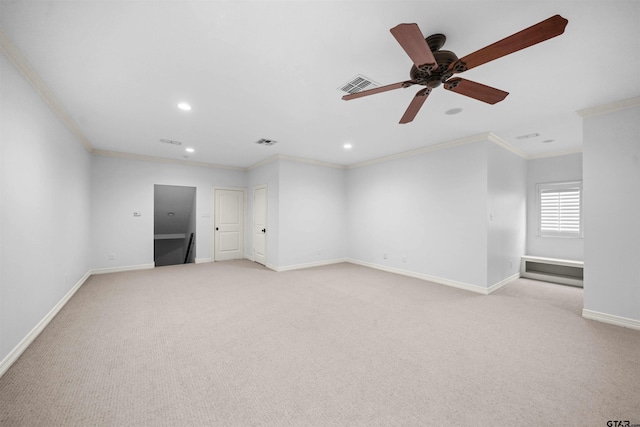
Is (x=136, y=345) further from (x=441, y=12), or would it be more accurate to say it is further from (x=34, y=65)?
(x=441, y=12)

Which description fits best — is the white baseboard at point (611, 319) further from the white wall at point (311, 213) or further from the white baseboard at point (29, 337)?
the white baseboard at point (29, 337)

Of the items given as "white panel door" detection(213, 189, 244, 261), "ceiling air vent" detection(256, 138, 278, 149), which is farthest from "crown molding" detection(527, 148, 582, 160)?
"white panel door" detection(213, 189, 244, 261)

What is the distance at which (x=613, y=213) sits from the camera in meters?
3.15

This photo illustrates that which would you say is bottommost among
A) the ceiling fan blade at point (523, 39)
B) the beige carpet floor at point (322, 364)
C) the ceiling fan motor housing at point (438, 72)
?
the beige carpet floor at point (322, 364)

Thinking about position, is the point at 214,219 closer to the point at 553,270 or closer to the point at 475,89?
the point at 475,89

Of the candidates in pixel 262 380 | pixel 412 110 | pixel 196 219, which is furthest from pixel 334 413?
pixel 196 219

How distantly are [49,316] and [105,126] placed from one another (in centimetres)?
279

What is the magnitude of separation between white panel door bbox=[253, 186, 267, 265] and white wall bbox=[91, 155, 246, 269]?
1736 millimetres

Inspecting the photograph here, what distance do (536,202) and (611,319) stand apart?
10.8 ft

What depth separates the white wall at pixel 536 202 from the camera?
5336 millimetres

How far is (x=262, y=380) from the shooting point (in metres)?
2.03

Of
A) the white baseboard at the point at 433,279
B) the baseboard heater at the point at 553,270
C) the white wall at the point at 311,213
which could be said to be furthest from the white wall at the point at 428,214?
the baseboard heater at the point at 553,270

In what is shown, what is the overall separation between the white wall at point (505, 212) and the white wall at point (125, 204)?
6.83m

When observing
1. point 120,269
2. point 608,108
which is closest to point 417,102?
point 608,108
